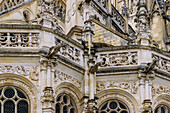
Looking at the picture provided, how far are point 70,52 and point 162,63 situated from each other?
11.8 ft

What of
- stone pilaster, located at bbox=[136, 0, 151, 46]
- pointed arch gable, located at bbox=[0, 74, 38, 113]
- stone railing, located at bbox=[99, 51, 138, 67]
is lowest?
pointed arch gable, located at bbox=[0, 74, 38, 113]

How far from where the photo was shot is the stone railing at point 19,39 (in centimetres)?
1894

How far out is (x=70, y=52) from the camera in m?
20.1

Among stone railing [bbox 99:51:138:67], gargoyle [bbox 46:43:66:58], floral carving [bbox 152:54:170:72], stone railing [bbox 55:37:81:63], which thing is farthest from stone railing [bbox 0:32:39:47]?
floral carving [bbox 152:54:170:72]

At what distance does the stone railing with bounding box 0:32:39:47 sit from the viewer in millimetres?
18938

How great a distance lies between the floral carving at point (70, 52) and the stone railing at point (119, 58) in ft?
3.41

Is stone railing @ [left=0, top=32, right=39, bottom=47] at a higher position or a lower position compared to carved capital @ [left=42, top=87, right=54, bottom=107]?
higher

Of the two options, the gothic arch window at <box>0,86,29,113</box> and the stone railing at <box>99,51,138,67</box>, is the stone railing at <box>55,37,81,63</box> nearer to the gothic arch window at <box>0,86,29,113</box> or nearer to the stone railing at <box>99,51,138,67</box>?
the stone railing at <box>99,51,138,67</box>

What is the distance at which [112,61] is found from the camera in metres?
20.8

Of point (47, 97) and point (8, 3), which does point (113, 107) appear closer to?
point (47, 97)

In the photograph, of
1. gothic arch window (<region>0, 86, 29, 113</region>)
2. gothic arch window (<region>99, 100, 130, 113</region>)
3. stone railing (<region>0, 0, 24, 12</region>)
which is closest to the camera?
gothic arch window (<region>0, 86, 29, 113</region>)

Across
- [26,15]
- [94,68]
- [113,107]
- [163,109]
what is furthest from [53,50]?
[26,15]

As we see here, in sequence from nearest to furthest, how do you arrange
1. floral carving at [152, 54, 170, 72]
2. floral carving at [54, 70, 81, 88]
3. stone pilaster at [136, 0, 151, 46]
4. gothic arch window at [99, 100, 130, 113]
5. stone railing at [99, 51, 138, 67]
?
floral carving at [54, 70, 81, 88] → gothic arch window at [99, 100, 130, 113] → stone railing at [99, 51, 138, 67] → floral carving at [152, 54, 170, 72] → stone pilaster at [136, 0, 151, 46]

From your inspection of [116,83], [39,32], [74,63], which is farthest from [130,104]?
[39,32]
